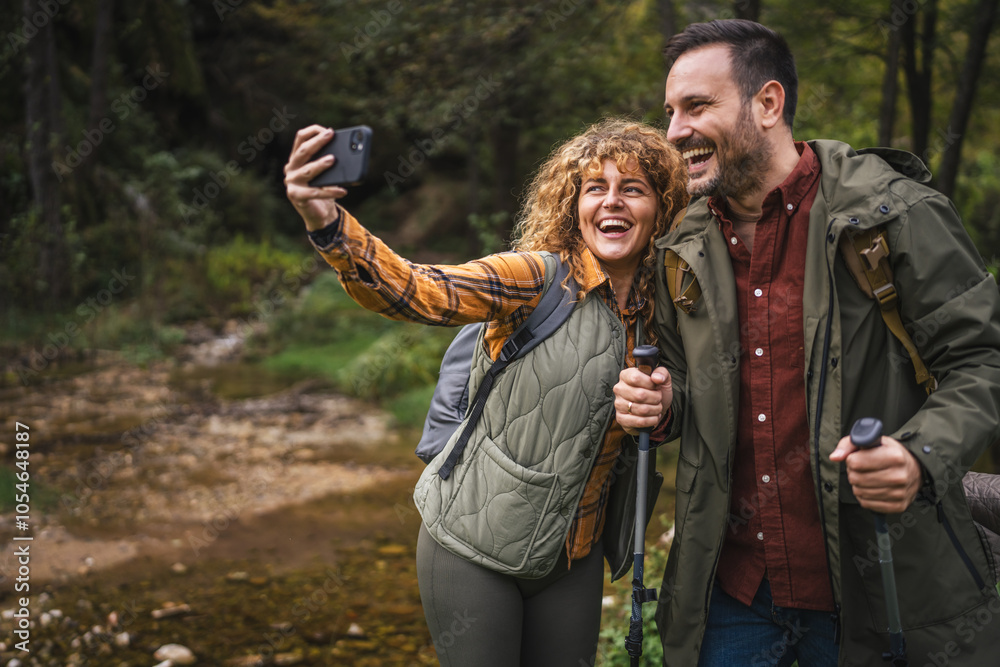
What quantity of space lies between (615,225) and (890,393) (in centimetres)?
93

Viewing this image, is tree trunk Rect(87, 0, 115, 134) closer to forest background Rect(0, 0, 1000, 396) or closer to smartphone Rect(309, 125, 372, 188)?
forest background Rect(0, 0, 1000, 396)

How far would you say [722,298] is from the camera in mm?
2211

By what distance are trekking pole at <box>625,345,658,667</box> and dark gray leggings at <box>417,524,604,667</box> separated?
0.21 m

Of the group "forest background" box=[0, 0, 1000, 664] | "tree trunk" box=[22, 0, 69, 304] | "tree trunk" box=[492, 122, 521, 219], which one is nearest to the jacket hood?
"forest background" box=[0, 0, 1000, 664]

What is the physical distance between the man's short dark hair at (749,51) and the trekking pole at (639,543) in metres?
0.83

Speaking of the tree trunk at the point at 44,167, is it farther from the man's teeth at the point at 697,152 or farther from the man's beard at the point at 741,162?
the man's beard at the point at 741,162

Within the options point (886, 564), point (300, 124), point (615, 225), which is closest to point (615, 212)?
point (615, 225)

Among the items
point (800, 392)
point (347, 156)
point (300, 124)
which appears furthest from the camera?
point (300, 124)

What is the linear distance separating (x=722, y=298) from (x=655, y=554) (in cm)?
265

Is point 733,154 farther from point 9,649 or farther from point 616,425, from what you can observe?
point 9,649

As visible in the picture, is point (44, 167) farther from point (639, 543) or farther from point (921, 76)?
point (639, 543)

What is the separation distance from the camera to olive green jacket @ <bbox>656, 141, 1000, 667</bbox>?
1.87m

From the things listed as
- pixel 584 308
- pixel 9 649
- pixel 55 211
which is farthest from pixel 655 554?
pixel 55 211

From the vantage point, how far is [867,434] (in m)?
1.71
